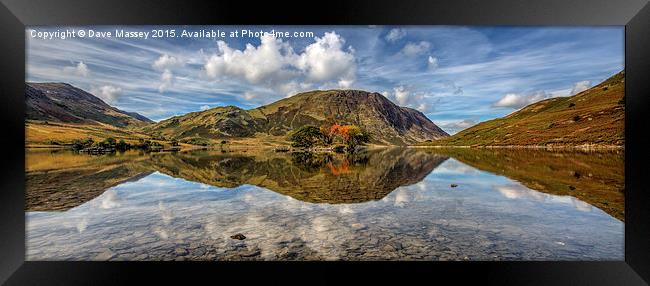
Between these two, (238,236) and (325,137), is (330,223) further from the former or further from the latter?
(325,137)

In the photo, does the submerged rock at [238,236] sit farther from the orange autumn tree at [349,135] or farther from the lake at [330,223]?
the orange autumn tree at [349,135]

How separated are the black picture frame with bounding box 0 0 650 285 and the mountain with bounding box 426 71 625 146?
6878 centimetres

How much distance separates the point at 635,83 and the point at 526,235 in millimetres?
5281

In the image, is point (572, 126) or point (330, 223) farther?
point (572, 126)

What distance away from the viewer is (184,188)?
67.0 ft

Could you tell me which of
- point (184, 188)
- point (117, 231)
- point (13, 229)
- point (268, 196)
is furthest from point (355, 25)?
point (184, 188)

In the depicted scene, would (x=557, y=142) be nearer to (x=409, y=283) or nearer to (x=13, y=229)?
(x=409, y=283)

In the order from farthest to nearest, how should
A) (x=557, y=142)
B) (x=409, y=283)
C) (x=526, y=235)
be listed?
(x=557, y=142) → (x=526, y=235) → (x=409, y=283)
